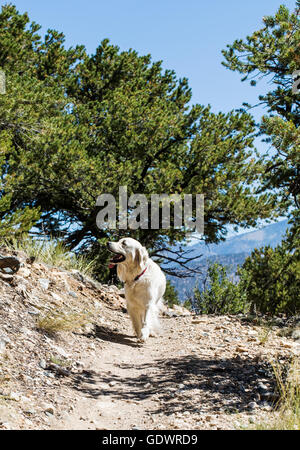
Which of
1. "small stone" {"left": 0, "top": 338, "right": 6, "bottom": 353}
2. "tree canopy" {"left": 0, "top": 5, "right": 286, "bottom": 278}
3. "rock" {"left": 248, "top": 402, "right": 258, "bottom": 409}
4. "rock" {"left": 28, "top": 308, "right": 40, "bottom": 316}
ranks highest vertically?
"tree canopy" {"left": 0, "top": 5, "right": 286, "bottom": 278}

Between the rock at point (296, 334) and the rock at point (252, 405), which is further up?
the rock at point (252, 405)

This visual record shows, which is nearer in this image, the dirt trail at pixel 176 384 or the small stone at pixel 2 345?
the dirt trail at pixel 176 384

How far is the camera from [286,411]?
3.42 metres

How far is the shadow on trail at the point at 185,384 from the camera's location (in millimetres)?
3922

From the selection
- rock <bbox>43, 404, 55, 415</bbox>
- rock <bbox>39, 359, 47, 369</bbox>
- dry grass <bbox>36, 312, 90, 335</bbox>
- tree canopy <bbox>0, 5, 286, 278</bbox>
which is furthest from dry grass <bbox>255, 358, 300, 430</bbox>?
tree canopy <bbox>0, 5, 286, 278</bbox>

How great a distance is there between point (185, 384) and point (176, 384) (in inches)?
3.6

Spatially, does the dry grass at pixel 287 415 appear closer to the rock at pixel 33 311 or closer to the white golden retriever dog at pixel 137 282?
the rock at pixel 33 311

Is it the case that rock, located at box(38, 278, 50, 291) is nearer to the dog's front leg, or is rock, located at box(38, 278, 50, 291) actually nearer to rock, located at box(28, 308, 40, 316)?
rock, located at box(28, 308, 40, 316)

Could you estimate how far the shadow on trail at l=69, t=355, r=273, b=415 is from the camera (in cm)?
392

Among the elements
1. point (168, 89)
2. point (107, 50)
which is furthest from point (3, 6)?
point (168, 89)

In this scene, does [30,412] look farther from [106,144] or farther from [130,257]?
[106,144]

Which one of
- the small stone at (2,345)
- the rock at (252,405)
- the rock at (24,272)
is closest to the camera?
the rock at (252,405)

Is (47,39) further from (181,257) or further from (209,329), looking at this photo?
(209,329)

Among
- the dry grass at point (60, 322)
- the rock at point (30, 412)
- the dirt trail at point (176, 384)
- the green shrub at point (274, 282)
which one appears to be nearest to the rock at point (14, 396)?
the rock at point (30, 412)
